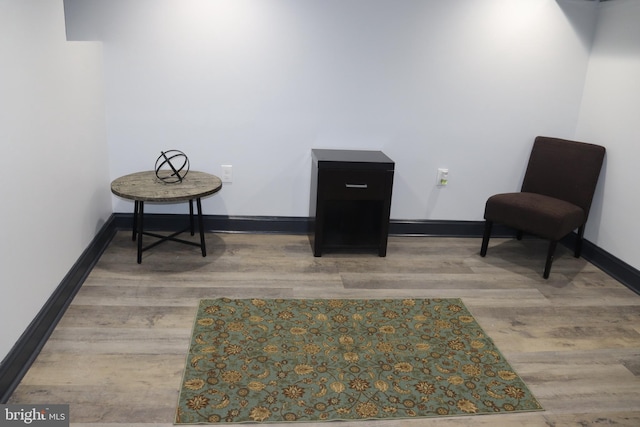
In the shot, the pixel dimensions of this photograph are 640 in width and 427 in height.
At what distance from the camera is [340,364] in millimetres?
2291

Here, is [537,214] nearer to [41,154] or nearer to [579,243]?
[579,243]

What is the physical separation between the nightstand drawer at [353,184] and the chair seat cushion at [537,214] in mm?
767

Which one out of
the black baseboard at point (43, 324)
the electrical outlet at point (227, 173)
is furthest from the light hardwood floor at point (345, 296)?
the electrical outlet at point (227, 173)

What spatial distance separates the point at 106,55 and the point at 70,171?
959 millimetres

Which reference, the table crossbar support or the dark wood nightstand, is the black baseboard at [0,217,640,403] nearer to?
the table crossbar support

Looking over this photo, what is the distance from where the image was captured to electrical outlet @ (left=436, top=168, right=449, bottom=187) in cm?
376

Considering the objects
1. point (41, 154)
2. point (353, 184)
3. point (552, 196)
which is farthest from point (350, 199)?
point (41, 154)

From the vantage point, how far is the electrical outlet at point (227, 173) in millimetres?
3609

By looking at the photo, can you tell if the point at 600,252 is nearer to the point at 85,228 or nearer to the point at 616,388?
the point at 616,388

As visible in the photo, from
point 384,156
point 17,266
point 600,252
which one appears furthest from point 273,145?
point 600,252

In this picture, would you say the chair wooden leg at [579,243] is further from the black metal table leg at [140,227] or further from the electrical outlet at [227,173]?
the black metal table leg at [140,227]

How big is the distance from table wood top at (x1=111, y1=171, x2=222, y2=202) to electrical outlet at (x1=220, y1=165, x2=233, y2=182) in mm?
242

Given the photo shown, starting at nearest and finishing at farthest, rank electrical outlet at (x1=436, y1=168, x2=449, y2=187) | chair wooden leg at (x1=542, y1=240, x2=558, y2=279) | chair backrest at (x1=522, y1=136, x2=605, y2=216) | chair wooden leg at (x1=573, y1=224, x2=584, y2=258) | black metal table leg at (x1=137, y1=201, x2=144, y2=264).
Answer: black metal table leg at (x1=137, y1=201, x2=144, y2=264), chair wooden leg at (x1=542, y1=240, x2=558, y2=279), chair backrest at (x1=522, y1=136, x2=605, y2=216), chair wooden leg at (x1=573, y1=224, x2=584, y2=258), electrical outlet at (x1=436, y1=168, x2=449, y2=187)

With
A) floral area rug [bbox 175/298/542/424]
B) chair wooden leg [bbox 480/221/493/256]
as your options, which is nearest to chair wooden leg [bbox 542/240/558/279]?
chair wooden leg [bbox 480/221/493/256]
